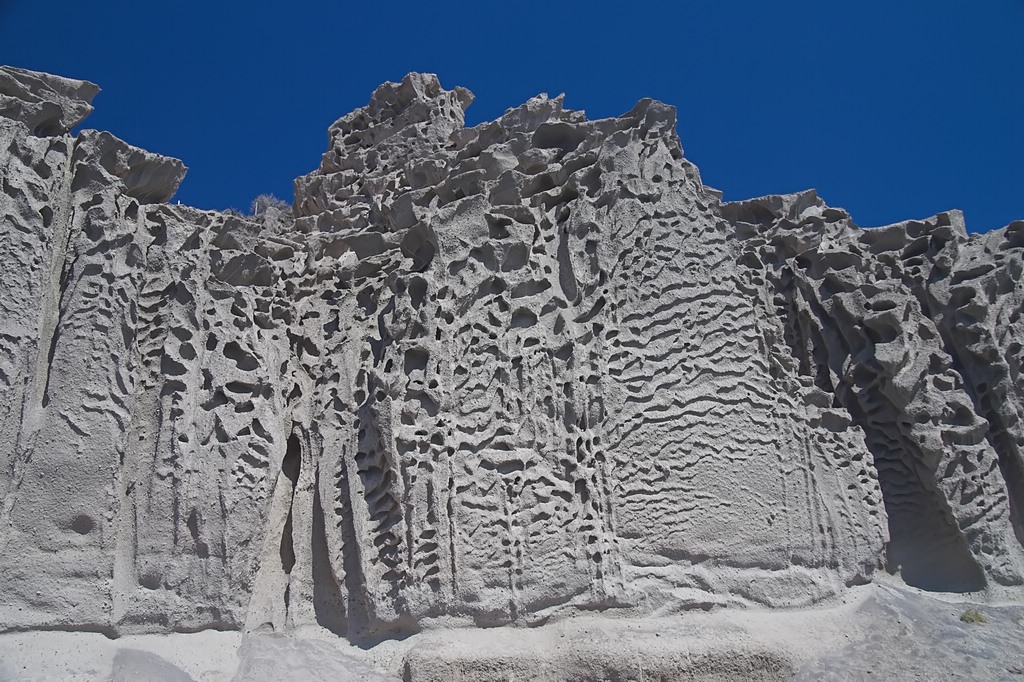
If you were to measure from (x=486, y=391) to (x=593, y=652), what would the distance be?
1454 mm

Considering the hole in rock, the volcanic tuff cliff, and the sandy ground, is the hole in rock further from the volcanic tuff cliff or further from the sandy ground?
the sandy ground

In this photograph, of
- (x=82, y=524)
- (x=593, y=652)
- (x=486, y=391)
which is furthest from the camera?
(x=486, y=391)

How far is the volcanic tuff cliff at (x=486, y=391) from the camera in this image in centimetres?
438

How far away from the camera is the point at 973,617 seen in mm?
5102

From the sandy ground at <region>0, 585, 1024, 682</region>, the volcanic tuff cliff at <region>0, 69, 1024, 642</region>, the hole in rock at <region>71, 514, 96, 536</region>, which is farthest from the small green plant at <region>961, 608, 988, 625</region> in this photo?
the hole in rock at <region>71, 514, 96, 536</region>

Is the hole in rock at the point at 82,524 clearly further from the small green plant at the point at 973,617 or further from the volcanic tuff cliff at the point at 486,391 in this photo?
the small green plant at the point at 973,617

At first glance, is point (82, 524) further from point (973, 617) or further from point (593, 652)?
point (973, 617)

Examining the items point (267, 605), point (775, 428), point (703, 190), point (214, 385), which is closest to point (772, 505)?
point (775, 428)

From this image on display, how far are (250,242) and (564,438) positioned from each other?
2058 mm

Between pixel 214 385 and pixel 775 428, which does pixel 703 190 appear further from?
pixel 214 385

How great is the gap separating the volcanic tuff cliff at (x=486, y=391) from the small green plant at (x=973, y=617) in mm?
381

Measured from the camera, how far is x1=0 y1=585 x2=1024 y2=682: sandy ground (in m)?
3.98

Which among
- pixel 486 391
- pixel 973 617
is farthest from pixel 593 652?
pixel 973 617

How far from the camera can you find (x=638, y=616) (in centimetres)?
464
